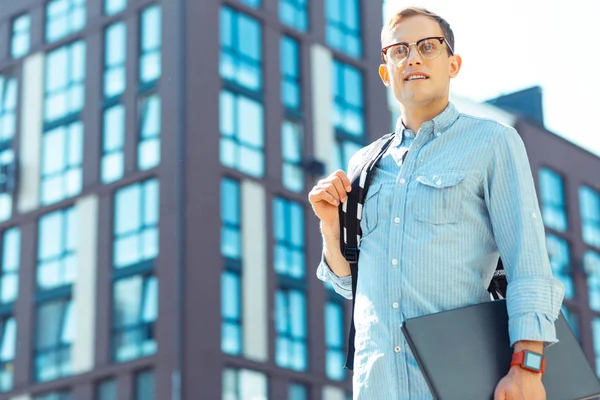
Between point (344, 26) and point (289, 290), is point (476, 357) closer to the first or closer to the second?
point (289, 290)

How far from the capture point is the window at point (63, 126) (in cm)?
3291

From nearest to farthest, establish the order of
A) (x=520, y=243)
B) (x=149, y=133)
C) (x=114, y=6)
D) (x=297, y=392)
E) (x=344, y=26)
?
(x=520, y=243)
(x=149, y=133)
(x=297, y=392)
(x=114, y=6)
(x=344, y=26)

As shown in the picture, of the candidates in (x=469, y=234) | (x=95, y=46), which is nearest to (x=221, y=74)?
(x=95, y=46)

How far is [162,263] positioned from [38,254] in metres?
4.78

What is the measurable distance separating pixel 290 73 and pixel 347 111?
90.8 inches

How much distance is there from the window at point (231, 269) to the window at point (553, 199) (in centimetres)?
1687

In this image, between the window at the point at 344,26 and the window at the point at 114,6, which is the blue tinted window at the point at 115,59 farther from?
the window at the point at 344,26

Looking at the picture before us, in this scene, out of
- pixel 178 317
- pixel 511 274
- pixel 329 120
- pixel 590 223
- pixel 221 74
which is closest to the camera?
pixel 511 274

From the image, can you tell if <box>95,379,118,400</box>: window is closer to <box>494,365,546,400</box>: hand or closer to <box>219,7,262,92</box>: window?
<box>219,7,262,92</box>: window

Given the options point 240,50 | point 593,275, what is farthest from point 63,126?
point 593,275

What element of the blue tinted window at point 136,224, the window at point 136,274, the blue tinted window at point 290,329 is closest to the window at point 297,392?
the blue tinted window at point 290,329

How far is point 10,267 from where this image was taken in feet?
110

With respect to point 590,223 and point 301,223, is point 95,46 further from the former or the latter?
point 590,223

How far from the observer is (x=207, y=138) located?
30781mm
